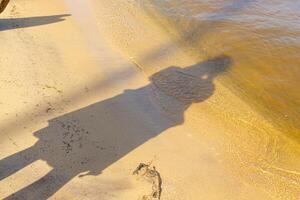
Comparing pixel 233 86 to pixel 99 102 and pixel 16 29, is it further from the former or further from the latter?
pixel 16 29

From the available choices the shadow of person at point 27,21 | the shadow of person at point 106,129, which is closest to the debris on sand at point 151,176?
the shadow of person at point 106,129

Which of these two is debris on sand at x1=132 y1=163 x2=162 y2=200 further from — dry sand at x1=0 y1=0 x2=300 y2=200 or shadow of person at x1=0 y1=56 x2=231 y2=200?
shadow of person at x1=0 y1=56 x2=231 y2=200

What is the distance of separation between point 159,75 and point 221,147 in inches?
77.7

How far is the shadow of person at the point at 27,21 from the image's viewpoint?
28.0ft

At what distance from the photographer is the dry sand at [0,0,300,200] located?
5.26 m

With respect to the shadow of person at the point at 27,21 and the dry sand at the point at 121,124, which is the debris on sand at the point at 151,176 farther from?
the shadow of person at the point at 27,21

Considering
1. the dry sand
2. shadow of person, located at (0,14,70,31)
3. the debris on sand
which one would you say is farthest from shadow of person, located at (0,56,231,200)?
shadow of person, located at (0,14,70,31)

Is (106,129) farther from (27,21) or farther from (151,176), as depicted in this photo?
(27,21)

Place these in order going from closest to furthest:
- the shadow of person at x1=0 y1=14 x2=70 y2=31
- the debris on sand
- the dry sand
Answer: the debris on sand → the dry sand → the shadow of person at x1=0 y1=14 x2=70 y2=31

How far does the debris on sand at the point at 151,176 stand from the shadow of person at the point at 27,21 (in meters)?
4.54

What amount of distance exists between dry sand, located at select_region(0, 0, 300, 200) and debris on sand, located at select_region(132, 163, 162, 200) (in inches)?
2.3

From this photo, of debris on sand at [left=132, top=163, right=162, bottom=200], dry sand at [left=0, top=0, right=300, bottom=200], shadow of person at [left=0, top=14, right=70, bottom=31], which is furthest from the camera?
shadow of person at [left=0, top=14, right=70, bottom=31]

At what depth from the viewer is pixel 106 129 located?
6.05 m

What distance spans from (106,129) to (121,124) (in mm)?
246
